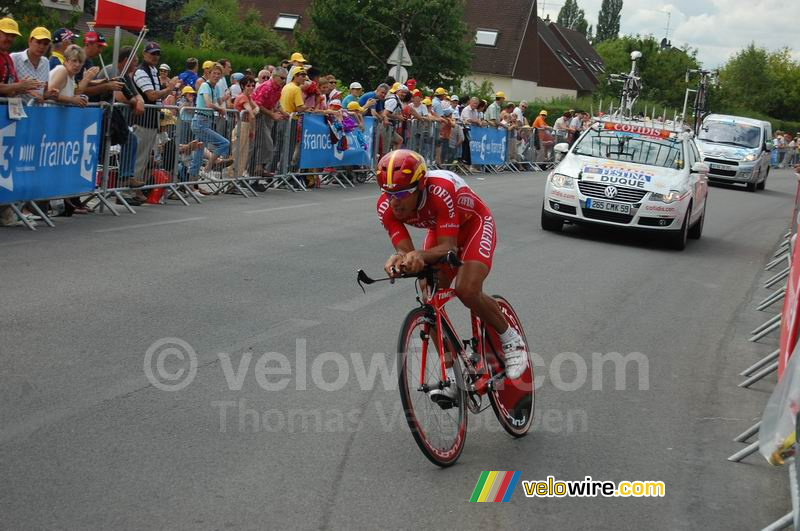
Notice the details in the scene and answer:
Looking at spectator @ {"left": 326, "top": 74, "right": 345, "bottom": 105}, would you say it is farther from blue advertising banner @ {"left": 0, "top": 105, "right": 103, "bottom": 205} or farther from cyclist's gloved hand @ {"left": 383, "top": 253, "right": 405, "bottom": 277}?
cyclist's gloved hand @ {"left": 383, "top": 253, "right": 405, "bottom": 277}

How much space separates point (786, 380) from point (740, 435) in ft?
5.91

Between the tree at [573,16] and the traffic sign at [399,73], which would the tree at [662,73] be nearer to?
the traffic sign at [399,73]

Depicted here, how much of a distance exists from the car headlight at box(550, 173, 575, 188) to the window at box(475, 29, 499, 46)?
68.5 meters

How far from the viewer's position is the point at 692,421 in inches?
265

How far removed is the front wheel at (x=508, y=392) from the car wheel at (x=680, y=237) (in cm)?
993

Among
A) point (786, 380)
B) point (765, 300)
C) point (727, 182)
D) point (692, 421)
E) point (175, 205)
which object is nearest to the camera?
point (786, 380)

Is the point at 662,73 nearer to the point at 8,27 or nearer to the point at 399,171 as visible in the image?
the point at 8,27

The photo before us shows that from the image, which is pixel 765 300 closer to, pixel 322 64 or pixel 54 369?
pixel 54 369

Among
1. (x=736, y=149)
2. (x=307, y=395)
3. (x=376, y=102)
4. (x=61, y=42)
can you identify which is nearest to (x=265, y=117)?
(x=61, y=42)

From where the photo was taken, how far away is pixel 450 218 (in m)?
5.58

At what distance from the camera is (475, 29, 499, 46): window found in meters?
82.8

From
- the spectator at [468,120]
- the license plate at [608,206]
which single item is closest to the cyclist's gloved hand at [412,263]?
the license plate at [608,206]

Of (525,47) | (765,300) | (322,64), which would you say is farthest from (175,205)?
(525,47)

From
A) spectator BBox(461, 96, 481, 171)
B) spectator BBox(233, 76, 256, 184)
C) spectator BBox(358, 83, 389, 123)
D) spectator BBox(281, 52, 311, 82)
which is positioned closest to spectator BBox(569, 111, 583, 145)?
spectator BBox(461, 96, 481, 171)
